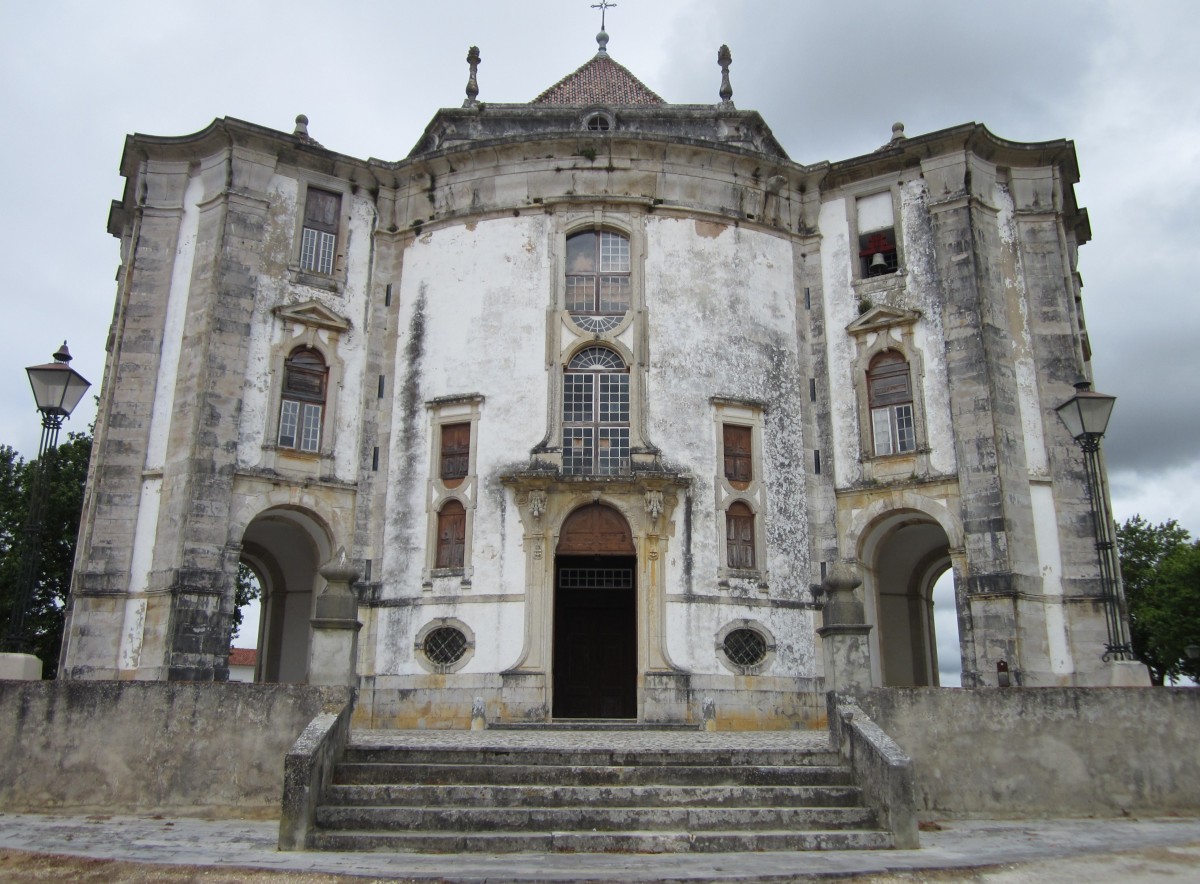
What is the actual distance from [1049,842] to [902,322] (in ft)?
45.6

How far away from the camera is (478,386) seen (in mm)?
22203

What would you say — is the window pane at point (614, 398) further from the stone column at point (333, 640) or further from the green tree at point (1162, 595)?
the green tree at point (1162, 595)

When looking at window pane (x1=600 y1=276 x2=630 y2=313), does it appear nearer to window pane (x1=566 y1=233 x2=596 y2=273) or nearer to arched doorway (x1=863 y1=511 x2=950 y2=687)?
window pane (x1=566 y1=233 x2=596 y2=273)

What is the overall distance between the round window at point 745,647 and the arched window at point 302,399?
9554 mm

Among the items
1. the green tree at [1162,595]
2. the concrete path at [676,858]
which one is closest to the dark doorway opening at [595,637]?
the concrete path at [676,858]

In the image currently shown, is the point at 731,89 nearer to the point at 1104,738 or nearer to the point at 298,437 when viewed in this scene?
the point at 298,437

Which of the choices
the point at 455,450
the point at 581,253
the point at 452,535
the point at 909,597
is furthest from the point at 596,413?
the point at 909,597

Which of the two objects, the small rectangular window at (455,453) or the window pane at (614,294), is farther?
the window pane at (614,294)

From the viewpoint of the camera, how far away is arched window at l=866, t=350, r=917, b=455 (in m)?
22.3

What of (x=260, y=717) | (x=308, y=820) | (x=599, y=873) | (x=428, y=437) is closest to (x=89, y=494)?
(x=428, y=437)

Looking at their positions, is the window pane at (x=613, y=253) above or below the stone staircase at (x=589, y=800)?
above

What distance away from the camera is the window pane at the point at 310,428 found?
73.0 feet

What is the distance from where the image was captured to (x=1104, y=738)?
12.7 metres

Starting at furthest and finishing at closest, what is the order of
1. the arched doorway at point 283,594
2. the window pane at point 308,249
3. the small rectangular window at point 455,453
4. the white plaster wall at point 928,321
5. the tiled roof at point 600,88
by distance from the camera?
the tiled roof at point 600,88 < the arched doorway at point 283,594 < the window pane at point 308,249 < the small rectangular window at point 455,453 < the white plaster wall at point 928,321
